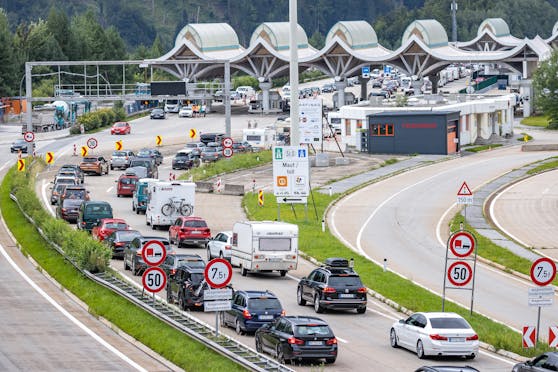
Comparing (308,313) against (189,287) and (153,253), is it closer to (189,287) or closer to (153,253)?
(189,287)

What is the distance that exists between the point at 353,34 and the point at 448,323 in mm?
134202

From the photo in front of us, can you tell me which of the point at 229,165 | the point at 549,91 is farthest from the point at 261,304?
the point at 549,91

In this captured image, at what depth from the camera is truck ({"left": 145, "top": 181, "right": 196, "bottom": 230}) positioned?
64250 millimetres

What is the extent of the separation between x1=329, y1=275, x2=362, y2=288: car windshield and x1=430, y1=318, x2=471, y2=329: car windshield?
24.2ft

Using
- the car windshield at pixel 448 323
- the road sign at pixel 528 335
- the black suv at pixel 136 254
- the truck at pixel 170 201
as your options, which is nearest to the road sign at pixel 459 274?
the car windshield at pixel 448 323

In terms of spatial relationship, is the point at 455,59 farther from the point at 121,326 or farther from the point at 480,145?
the point at 121,326

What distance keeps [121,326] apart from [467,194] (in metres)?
19.2

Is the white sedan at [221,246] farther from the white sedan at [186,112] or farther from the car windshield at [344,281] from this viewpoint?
the white sedan at [186,112]

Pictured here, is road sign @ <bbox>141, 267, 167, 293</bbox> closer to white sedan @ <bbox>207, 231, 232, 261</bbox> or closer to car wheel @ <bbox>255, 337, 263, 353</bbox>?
car wheel @ <bbox>255, 337, 263, 353</bbox>

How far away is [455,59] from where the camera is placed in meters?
162

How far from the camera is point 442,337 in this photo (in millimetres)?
35594

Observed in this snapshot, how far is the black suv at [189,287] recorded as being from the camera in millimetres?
42531

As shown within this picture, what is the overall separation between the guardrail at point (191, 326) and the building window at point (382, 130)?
5980cm

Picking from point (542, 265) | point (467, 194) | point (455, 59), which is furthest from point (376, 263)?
point (455, 59)
